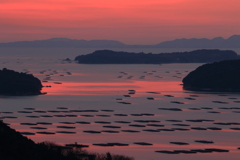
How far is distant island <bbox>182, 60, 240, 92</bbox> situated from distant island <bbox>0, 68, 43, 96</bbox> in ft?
101

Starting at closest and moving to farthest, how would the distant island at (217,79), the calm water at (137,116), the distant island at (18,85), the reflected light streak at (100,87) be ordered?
the calm water at (137,116) → the distant island at (18,85) → the reflected light streak at (100,87) → the distant island at (217,79)

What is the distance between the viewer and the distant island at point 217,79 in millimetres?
110125

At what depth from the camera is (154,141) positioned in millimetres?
48219

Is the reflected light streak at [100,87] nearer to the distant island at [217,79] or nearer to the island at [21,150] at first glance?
the distant island at [217,79]

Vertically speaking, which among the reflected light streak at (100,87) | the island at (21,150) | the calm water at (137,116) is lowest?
the calm water at (137,116)

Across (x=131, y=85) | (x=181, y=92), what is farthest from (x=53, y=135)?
(x=131, y=85)

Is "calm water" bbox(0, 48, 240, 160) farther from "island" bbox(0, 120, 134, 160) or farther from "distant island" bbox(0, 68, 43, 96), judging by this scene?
"island" bbox(0, 120, 134, 160)

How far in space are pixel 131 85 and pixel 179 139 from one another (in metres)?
63.4

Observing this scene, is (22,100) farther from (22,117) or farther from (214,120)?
(214,120)

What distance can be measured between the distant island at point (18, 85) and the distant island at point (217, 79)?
30.8 metres

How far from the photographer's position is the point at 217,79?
113938mm

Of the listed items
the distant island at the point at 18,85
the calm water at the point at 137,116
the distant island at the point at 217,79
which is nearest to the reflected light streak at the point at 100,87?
the calm water at the point at 137,116

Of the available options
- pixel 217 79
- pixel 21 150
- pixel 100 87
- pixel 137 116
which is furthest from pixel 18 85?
pixel 21 150

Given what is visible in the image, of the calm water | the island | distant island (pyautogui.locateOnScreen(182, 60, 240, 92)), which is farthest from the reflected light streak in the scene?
the island
